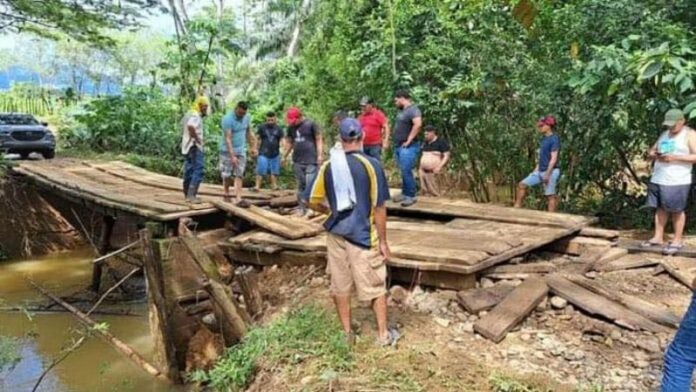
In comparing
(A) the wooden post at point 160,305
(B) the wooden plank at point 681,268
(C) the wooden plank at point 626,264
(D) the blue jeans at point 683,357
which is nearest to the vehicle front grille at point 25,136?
(A) the wooden post at point 160,305

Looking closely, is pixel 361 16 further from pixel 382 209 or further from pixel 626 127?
pixel 382 209

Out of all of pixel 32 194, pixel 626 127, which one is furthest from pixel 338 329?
pixel 32 194

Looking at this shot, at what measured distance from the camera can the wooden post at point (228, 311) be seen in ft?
21.4

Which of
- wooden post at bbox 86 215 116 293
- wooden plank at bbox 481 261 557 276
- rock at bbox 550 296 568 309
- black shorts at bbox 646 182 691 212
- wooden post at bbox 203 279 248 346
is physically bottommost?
wooden post at bbox 86 215 116 293

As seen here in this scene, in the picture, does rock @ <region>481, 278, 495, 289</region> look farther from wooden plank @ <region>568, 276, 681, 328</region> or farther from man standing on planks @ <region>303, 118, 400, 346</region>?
man standing on planks @ <region>303, 118, 400, 346</region>

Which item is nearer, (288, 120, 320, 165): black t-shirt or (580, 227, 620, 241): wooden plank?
(580, 227, 620, 241): wooden plank

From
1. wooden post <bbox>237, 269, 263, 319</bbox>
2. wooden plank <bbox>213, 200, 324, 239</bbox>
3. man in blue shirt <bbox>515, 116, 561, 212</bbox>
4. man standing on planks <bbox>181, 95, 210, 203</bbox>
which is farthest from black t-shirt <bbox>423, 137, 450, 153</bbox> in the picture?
wooden post <bbox>237, 269, 263, 319</bbox>

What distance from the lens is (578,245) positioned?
7.84m

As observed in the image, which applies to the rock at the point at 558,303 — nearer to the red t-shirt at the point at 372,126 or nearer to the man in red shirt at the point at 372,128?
the man in red shirt at the point at 372,128

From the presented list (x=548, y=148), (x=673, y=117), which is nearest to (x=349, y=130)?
(x=673, y=117)

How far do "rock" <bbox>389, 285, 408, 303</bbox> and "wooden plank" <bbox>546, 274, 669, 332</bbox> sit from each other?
1418mm

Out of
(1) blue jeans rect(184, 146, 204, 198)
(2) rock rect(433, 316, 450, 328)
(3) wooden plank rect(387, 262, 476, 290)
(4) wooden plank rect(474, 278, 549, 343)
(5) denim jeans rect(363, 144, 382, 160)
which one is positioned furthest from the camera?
(5) denim jeans rect(363, 144, 382, 160)

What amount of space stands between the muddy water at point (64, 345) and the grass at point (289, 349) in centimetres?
197

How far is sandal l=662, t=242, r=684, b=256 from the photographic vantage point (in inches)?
286
